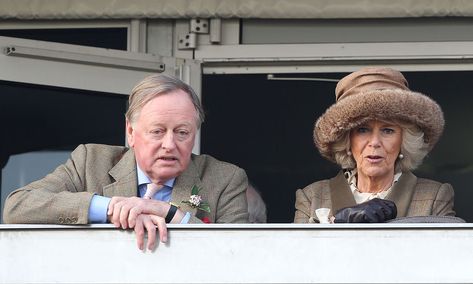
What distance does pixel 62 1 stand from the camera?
6.59 m

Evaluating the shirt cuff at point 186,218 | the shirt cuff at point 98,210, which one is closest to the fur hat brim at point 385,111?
the shirt cuff at point 186,218

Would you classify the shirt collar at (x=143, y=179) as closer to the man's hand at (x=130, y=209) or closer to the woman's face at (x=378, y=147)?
the man's hand at (x=130, y=209)

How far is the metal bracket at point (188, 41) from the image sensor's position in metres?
6.58

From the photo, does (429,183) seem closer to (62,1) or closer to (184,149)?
(184,149)

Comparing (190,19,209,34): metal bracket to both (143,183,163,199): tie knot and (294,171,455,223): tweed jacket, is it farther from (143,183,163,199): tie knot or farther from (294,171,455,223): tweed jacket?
(143,183,163,199): tie knot

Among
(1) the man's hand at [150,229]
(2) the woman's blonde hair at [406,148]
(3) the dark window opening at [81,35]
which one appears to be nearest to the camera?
(1) the man's hand at [150,229]

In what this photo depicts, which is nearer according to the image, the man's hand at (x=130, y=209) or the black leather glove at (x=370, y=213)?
the man's hand at (x=130, y=209)

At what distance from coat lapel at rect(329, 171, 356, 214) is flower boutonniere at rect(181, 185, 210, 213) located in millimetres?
471

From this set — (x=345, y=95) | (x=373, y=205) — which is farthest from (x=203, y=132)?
(x=373, y=205)

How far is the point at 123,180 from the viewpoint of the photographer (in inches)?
182

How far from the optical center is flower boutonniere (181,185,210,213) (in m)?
→ 4.58

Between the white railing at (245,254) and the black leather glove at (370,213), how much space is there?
38 cm

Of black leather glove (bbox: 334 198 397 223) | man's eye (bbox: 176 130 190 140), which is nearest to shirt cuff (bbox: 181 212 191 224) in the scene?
man's eye (bbox: 176 130 190 140)

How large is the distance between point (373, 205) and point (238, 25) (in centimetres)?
241
